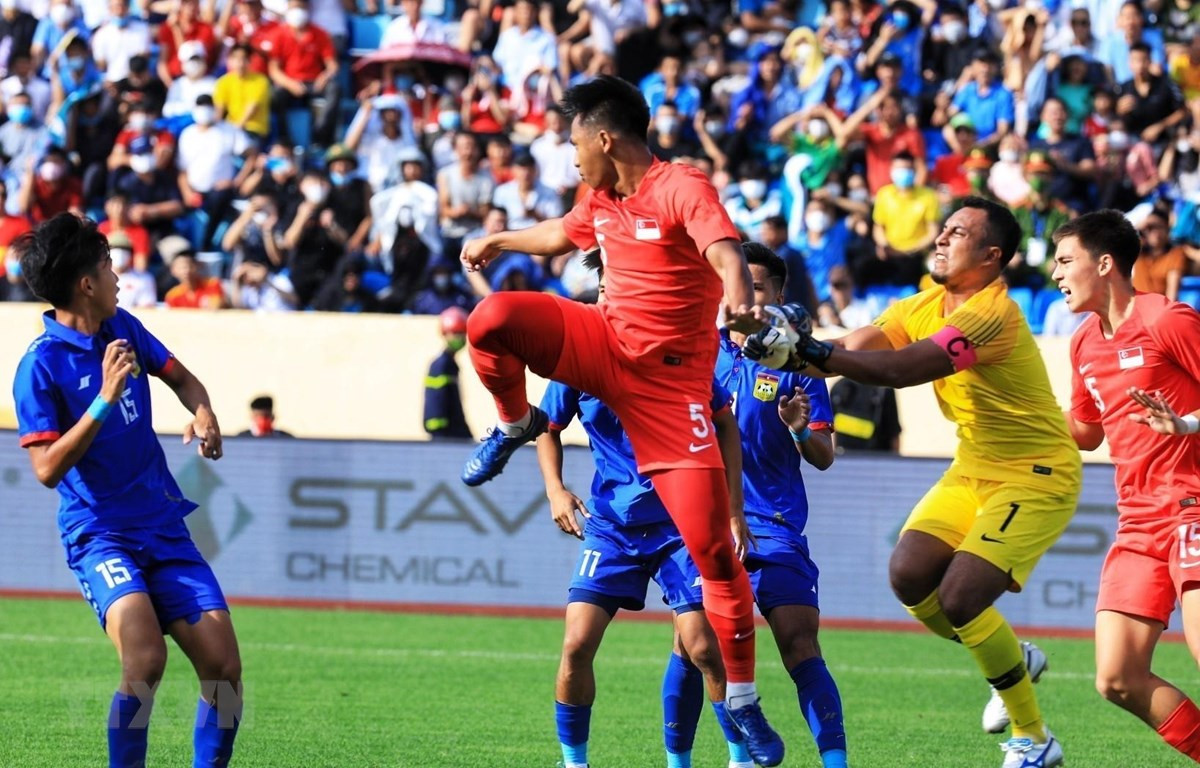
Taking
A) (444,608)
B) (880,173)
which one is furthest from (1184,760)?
(880,173)

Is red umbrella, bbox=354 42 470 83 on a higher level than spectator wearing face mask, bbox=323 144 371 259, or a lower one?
higher

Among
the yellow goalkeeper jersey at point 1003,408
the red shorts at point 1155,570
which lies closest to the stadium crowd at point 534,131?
the yellow goalkeeper jersey at point 1003,408

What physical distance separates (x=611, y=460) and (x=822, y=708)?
1.43 m

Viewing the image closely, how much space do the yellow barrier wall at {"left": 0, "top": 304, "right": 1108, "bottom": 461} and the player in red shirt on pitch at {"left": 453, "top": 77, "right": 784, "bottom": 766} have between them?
10.6 m

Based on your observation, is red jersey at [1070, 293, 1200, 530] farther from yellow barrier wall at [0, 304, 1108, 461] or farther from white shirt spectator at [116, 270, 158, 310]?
white shirt spectator at [116, 270, 158, 310]

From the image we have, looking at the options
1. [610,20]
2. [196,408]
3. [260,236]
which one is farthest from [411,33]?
[196,408]

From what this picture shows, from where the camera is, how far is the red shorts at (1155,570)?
708 centimetres

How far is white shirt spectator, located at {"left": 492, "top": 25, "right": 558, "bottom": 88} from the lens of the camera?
20.1 meters

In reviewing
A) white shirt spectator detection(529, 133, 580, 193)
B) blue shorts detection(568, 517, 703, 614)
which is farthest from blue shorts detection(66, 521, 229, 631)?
white shirt spectator detection(529, 133, 580, 193)

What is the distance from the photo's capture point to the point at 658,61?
67.2 feet

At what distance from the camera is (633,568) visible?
7738 millimetres

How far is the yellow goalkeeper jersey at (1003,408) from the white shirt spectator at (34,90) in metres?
15.3

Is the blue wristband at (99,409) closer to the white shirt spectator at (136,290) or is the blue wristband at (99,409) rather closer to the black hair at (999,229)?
the black hair at (999,229)

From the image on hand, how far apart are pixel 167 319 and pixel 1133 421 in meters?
12.6
